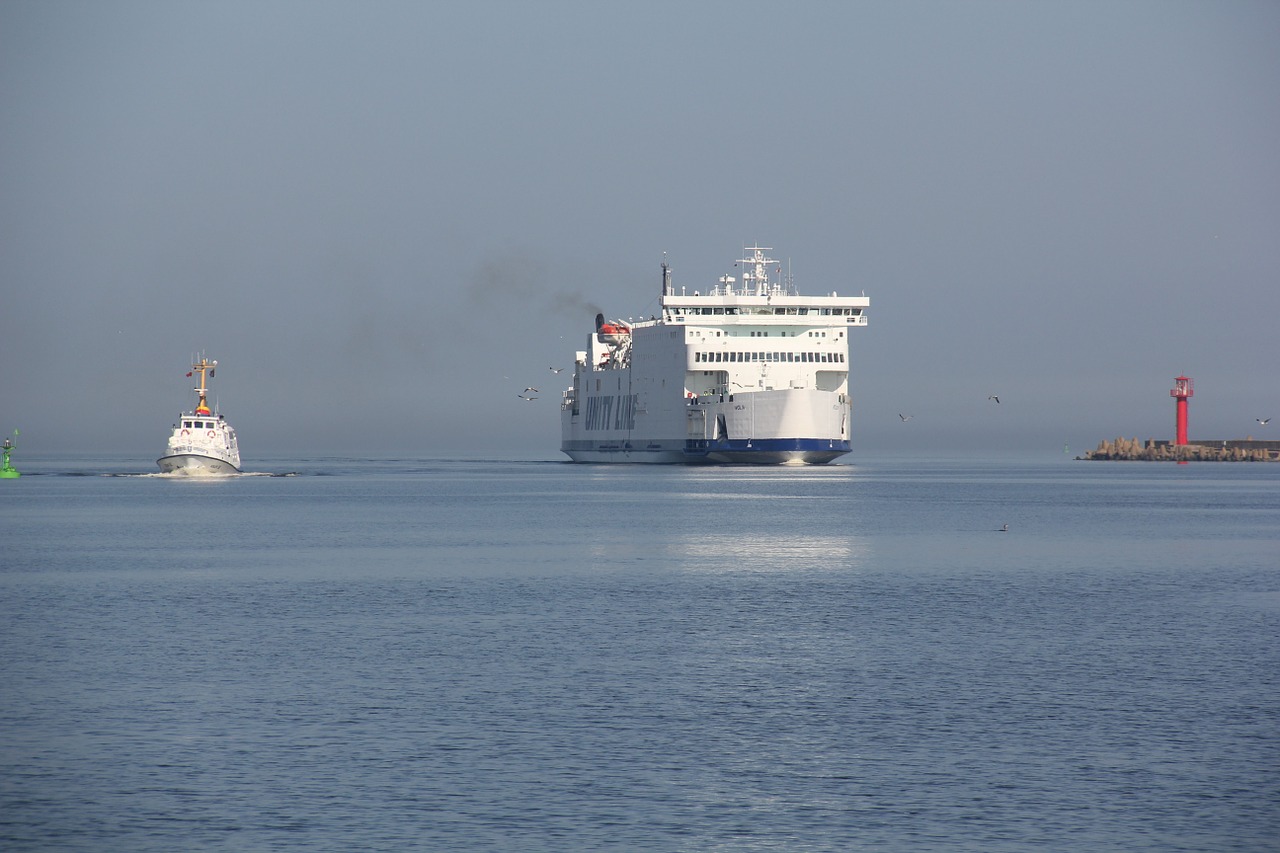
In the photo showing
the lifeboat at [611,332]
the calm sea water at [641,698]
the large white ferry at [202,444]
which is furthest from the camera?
the lifeboat at [611,332]

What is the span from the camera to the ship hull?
316 ft

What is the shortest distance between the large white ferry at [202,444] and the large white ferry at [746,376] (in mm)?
29334

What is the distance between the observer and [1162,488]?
9844 cm

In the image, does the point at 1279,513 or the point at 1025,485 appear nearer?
the point at 1279,513

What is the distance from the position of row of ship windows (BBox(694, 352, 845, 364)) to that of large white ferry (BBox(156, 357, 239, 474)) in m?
30.9

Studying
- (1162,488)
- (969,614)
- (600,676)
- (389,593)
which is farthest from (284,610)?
(1162,488)

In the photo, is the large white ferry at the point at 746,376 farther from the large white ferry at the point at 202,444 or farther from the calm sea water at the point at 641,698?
the calm sea water at the point at 641,698

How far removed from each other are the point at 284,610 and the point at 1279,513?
171ft

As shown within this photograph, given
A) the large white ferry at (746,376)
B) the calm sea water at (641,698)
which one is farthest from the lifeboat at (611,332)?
the calm sea water at (641,698)

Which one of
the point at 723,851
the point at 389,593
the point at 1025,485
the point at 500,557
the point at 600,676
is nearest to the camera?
the point at 723,851

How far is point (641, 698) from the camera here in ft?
63.6

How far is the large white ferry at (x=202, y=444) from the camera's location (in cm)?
9038

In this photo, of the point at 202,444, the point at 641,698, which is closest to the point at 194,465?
the point at 202,444

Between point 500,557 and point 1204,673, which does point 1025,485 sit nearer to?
point 500,557
